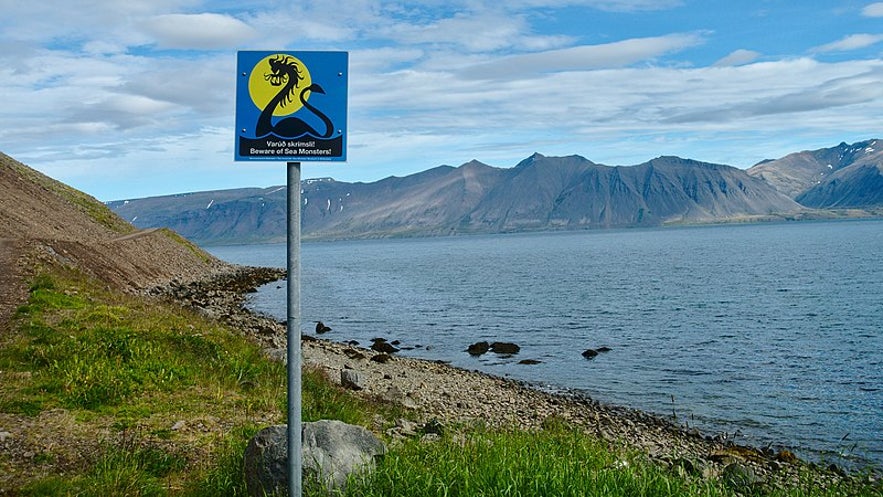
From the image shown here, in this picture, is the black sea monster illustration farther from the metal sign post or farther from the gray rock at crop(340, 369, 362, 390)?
the gray rock at crop(340, 369, 362, 390)

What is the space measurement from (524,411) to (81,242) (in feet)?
128

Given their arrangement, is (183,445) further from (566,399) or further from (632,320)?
(632,320)

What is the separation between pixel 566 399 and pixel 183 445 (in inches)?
735

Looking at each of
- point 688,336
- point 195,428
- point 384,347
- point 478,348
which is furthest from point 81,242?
point 195,428

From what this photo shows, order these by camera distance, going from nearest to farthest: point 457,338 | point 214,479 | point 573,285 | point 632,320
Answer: point 214,479 → point 457,338 → point 632,320 → point 573,285

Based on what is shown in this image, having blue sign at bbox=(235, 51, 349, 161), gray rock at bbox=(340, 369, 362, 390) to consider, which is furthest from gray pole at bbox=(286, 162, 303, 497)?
gray rock at bbox=(340, 369, 362, 390)

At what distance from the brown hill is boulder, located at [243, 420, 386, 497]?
12147mm

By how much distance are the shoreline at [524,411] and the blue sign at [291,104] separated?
7668 mm

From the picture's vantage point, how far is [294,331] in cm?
679

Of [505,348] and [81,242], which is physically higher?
[81,242]

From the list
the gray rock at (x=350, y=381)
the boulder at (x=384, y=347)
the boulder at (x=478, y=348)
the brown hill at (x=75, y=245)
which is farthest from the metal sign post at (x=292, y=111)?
the boulder at (x=384, y=347)

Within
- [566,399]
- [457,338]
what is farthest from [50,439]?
[457,338]

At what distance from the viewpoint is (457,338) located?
4450 cm

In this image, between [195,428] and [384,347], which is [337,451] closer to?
[195,428]
